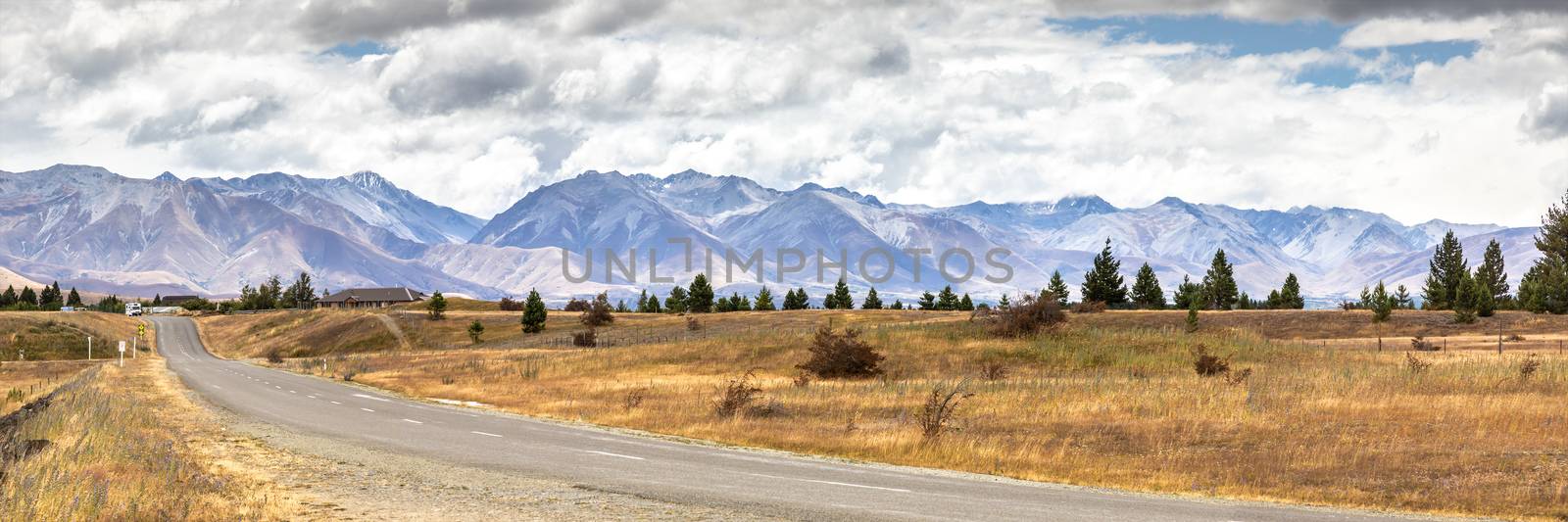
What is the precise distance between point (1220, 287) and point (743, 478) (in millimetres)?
141966

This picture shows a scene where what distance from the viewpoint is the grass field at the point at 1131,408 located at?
19875 mm

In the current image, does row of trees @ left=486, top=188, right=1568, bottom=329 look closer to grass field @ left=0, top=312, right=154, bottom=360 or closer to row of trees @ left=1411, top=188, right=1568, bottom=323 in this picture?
row of trees @ left=1411, top=188, right=1568, bottom=323

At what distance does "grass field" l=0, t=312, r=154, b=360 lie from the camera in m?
117

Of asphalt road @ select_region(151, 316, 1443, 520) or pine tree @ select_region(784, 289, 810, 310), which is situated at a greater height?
pine tree @ select_region(784, 289, 810, 310)

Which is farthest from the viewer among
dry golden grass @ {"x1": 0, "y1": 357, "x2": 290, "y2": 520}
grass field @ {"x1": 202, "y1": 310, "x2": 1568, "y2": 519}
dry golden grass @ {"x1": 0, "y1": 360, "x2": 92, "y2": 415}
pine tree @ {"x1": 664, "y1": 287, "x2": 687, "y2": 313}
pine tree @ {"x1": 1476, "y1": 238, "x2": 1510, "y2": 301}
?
pine tree @ {"x1": 664, "y1": 287, "x2": 687, "y2": 313}

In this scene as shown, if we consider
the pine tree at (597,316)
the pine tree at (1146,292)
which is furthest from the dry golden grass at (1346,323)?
the pine tree at (597,316)

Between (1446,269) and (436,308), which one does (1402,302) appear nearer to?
(1446,269)

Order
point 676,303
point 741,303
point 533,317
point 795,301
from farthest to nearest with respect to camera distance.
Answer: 1. point 795,301
2. point 676,303
3. point 741,303
4. point 533,317

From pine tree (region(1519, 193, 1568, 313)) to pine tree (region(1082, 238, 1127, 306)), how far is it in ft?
136

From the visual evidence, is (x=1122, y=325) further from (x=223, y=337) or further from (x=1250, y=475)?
(x=223, y=337)

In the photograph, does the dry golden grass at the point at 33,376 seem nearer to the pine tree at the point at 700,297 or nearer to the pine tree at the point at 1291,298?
the pine tree at the point at 700,297

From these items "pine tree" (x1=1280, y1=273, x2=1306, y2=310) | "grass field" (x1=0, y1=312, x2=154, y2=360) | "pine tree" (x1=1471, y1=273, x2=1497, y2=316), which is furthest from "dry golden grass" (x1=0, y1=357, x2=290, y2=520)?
"pine tree" (x1=1280, y1=273, x2=1306, y2=310)

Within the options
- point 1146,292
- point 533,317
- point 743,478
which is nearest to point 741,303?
point 533,317

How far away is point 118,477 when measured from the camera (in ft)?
55.9
